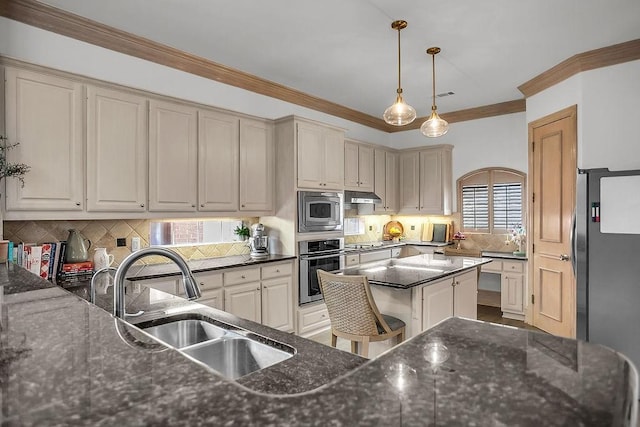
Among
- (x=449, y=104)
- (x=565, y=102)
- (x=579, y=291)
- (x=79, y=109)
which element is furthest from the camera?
(x=449, y=104)

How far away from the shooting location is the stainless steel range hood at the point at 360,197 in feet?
17.5

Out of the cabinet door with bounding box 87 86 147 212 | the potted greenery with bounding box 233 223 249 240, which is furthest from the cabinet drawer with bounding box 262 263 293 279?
the cabinet door with bounding box 87 86 147 212

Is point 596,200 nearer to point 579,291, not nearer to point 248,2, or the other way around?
point 579,291

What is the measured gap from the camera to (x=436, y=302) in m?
2.96

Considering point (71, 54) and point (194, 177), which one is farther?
point (194, 177)

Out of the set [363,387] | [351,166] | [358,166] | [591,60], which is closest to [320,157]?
[351,166]

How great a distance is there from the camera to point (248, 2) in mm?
2832

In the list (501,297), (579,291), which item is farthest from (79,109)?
(501,297)

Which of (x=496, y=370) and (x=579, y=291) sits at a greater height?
(x=496, y=370)

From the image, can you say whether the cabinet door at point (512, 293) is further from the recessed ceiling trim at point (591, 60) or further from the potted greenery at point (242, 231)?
the potted greenery at point (242, 231)

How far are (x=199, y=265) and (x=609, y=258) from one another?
3496mm

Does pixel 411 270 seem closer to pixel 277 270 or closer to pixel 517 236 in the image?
pixel 277 270

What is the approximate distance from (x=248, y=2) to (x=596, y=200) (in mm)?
3160

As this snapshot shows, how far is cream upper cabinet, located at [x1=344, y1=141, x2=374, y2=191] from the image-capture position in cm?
545
